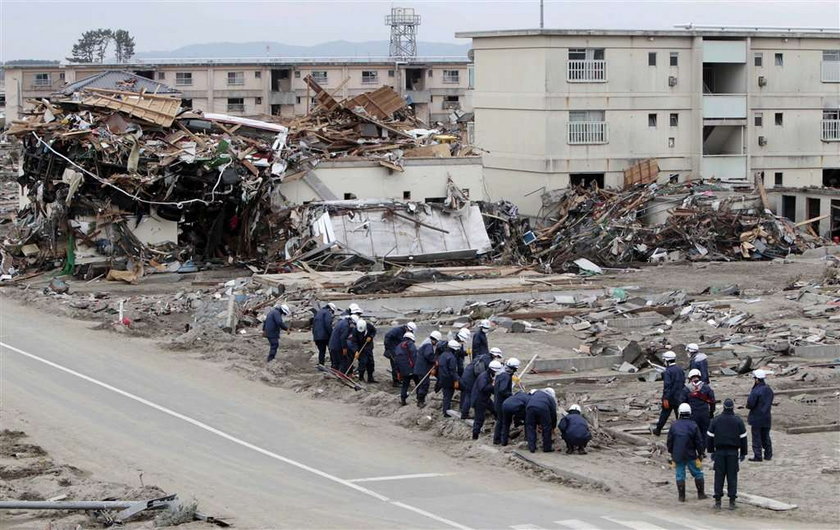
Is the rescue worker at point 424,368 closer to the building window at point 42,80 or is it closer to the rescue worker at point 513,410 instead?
the rescue worker at point 513,410

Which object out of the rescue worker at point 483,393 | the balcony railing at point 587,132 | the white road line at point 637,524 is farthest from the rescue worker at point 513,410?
the balcony railing at point 587,132

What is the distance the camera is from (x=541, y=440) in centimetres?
2038

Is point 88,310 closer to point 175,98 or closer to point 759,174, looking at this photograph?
point 175,98

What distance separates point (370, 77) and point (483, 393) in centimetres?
6488

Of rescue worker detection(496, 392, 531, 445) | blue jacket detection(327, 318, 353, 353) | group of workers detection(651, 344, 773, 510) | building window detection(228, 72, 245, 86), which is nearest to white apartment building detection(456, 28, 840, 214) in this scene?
blue jacket detection(327, 318, 353, 353)

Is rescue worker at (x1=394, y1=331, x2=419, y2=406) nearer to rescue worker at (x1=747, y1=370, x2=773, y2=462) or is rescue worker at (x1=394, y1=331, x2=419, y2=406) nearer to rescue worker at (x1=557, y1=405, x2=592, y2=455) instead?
rescue worker at (x1=557, y1=405, x2=592, y2=455)

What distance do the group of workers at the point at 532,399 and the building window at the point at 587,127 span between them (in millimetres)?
23477

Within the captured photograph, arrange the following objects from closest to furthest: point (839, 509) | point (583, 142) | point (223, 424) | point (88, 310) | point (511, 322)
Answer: point (839, 509)
point (223, 424)
point (511, 322)
point (88, 310)
point (583, 142)

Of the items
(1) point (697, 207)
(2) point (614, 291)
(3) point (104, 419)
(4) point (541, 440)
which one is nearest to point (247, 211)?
(2) point (614, 291)

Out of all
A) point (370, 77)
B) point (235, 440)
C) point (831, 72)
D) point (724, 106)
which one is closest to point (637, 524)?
point (235, 440)

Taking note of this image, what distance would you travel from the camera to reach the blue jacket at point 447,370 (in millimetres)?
22156

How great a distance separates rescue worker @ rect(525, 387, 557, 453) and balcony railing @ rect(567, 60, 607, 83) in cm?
2981

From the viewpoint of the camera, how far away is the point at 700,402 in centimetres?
1980

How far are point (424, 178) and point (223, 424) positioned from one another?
2211 cm
